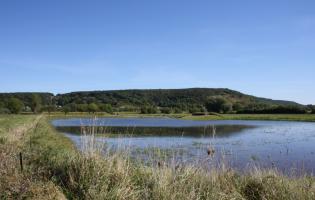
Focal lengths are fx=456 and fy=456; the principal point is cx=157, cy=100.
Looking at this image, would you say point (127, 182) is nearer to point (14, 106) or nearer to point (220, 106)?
point (14, 106)

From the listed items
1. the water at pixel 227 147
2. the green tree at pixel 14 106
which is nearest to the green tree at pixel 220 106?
the green tree at pixel 14 106

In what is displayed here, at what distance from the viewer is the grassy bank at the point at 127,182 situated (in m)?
7.88

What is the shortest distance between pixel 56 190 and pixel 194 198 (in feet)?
7.77

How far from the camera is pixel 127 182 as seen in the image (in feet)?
28.4

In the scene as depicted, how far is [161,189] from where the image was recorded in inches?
316

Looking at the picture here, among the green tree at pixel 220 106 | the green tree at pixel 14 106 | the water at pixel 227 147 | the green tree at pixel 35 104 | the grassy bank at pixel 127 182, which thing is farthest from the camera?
the green tree at pixel 35 104

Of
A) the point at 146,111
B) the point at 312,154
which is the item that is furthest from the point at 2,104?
the point at 312,154

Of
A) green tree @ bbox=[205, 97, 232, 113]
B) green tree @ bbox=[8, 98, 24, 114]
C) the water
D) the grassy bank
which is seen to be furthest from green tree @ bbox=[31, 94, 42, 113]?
the grassy bank

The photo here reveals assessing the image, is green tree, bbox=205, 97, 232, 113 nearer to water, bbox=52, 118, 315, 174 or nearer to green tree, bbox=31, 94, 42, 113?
green tree, bbox=31, 94, 42, 113

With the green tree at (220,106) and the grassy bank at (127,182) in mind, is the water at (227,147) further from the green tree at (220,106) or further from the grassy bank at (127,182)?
the green tree at (220,106)

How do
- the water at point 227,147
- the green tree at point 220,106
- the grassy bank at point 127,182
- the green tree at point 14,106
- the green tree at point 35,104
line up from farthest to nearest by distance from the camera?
the green tree at point 35,104 < the green tree at point 220,106 < the green tree at point 14,106 < the water at point 227,147 < the grassy bank at point 127,182

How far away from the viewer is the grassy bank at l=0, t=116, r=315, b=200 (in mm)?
7879

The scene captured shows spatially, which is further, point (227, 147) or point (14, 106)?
point (14, 106)

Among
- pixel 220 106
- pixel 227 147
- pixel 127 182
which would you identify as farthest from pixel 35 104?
pixel 127 182
